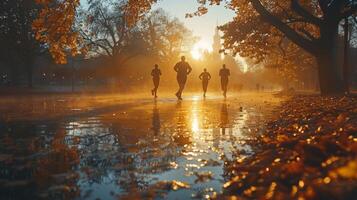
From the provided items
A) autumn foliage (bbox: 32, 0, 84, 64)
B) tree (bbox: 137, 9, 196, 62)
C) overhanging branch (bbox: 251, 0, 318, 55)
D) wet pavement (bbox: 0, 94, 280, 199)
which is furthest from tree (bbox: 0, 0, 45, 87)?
wet pavement (bbox: 0, 94, 280, 199)

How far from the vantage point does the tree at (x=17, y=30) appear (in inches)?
1719

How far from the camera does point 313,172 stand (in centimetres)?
351

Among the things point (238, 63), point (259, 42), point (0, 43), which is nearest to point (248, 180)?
point (259, 42)

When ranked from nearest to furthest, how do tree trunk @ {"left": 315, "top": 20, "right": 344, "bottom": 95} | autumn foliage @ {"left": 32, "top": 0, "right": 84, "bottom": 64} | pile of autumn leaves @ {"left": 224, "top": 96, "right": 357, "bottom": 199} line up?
pile of autumn leaves @ {"left": 224, "top": 96, "right": 357, "bottom": 199} < autumn foliage @ {"left": 32, "top": 0, "right": 84, "bottom": 64} < tree trunk @ {"left": 315, "top": 20, "right": 344, "bottom": 95}

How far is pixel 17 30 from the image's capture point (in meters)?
44.3

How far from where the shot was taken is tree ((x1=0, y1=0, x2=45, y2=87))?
43.7 metres

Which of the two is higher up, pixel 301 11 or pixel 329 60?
pixel 301 11

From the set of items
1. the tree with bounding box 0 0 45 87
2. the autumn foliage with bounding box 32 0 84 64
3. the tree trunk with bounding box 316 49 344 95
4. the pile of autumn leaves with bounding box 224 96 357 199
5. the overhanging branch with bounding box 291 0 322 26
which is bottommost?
the pile of autumn leaves with bounding box 224 96 357 199

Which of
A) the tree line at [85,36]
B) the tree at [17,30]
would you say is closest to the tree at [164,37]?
the tree line at [85,36]

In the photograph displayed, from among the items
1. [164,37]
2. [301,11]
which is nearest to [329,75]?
[301,11]

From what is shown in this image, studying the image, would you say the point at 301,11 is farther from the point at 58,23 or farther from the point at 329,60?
the point at 58,23

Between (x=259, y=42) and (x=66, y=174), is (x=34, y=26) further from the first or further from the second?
(x=259, y=42)

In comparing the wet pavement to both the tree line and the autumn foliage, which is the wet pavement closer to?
the autumn foliage

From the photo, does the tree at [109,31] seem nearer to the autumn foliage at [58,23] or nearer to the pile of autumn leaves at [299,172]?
the autumn foliage at [58,23]
